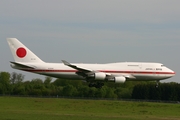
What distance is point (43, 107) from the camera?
200 feet

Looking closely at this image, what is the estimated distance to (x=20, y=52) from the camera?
6906 cm

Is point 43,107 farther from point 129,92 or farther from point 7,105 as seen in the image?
point 129,92

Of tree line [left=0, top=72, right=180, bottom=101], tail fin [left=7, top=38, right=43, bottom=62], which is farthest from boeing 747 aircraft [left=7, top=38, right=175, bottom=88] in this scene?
tree line [left=0, top=72, right=180, bottom=101]

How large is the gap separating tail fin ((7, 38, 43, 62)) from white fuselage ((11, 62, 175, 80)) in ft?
5.23

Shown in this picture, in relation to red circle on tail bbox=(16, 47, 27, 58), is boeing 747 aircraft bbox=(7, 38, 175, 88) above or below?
below

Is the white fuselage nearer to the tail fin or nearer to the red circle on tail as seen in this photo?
the tail fin

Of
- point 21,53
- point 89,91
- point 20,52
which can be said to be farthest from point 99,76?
point 89,91

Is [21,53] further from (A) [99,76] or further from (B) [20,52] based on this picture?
(A) [99,76]

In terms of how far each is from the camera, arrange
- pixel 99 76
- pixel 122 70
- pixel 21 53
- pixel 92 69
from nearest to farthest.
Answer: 1. pixel 99 76
2. pixel 92 69
3. pixel 122 70
4. pixel 21 53

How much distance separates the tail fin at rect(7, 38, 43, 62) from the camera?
6838 centimetres

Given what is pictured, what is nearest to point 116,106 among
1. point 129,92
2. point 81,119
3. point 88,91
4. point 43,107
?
point 43,107

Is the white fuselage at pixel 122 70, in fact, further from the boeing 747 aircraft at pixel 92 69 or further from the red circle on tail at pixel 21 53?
the red circle on tail at pixel 21 53

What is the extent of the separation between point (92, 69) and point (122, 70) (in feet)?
13.0

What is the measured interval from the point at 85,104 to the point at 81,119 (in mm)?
21570
